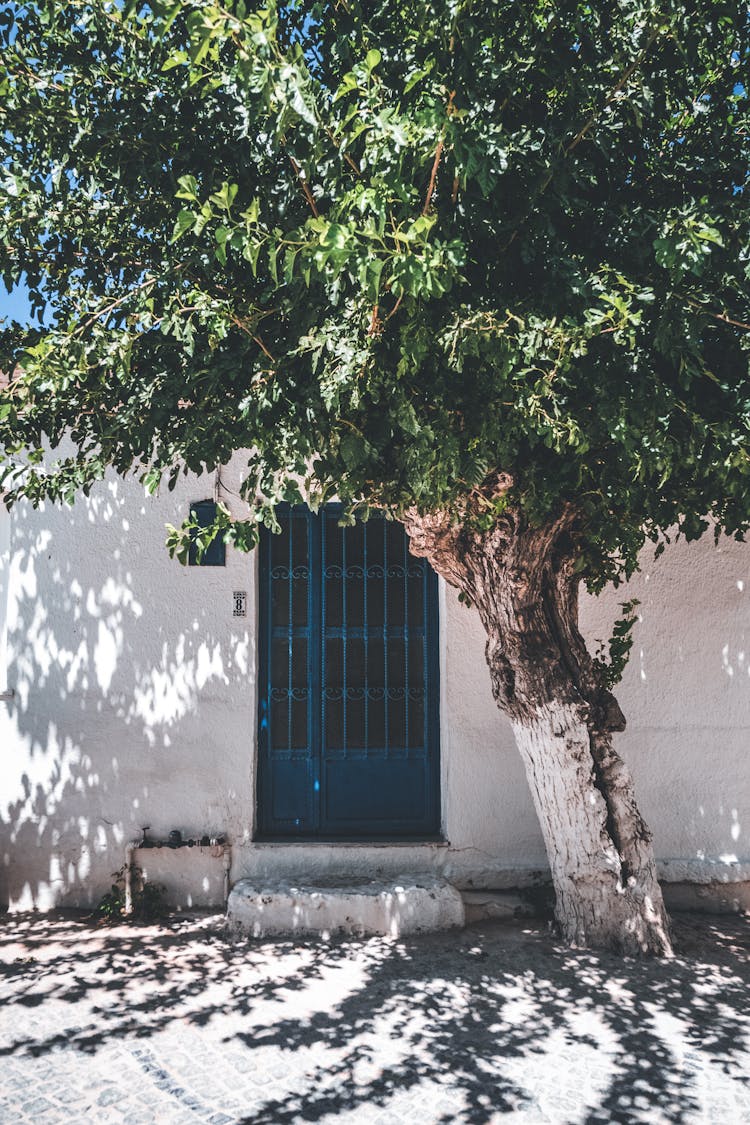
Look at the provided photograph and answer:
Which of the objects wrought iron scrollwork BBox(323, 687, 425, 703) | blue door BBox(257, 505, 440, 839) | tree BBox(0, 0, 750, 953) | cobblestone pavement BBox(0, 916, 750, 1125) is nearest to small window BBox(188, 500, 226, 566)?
blue door BBox(257, 505, 440, 839)

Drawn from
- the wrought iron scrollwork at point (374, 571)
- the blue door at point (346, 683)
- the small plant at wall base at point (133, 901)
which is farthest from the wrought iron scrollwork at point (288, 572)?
the small plant at wall base at point (133, 901)

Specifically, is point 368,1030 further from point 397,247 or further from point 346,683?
point 397,247

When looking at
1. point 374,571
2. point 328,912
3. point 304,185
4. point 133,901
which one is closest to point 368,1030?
point 328,912

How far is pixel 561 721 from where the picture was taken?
14.9 feet

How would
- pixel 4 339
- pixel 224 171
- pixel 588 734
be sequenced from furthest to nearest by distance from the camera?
pixel 588 734 → pixel 4 339 → pixel 224 171

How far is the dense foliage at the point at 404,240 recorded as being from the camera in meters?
2.93

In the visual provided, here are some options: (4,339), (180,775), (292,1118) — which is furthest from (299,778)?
(4,339)

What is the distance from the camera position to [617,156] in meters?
3.67

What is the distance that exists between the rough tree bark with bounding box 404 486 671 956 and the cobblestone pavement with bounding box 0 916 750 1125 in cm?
32

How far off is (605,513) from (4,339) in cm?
317

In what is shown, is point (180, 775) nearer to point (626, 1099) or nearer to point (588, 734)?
point (588, 734)

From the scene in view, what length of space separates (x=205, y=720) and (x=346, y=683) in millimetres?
1037

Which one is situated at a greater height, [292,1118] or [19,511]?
[19,511]

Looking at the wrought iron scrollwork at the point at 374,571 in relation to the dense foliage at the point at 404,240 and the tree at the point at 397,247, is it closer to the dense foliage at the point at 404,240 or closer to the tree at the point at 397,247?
the tree at the point at 397,247
